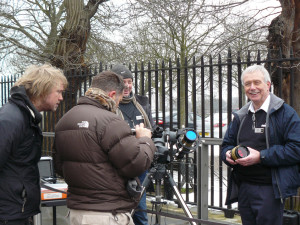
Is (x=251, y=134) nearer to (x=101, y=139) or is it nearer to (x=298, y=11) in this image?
(x=101, y=139)

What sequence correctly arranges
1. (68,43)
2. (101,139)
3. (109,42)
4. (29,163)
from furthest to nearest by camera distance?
(109,42)
(68,43)
(29,163)
(101,139)

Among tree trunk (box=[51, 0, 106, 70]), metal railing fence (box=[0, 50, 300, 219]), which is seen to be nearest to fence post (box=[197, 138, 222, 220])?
metal railing fence (box=[0, 50, 300, 219])

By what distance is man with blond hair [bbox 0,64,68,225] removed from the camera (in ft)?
7.04

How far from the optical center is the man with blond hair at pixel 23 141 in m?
2.14

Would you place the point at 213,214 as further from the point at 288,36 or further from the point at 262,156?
the point at 262,156

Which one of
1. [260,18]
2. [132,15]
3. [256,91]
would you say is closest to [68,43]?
[132,15]

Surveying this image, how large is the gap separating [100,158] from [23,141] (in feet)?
1.61

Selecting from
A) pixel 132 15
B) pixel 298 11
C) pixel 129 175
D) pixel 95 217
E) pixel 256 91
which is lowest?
pixel 95 217

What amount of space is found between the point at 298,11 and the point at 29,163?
15.2ft

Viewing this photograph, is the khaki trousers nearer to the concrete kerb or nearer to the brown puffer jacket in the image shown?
the brown puffer jacket

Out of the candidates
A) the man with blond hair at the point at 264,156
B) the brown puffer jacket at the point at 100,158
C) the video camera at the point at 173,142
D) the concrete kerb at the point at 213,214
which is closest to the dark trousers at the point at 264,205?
the man with blond hair at the point at 264,156

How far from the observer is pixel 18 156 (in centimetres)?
222

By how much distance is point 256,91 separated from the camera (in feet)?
9.39

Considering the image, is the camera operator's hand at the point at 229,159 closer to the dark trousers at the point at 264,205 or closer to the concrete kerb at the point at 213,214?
the dark trousers at the point at 264,205
